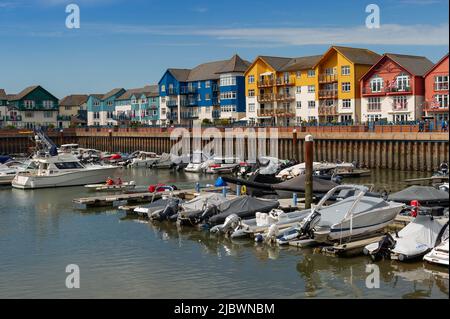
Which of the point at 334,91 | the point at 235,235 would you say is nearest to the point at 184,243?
the point at 235,235

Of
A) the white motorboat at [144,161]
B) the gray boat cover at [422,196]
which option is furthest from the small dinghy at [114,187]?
the white motorboat at [144,161]

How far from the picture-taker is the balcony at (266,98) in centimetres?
8406

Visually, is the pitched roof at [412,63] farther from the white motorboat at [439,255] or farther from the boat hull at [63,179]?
the white motorboat at [439,255]

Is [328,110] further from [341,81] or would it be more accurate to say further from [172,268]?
[172,268]

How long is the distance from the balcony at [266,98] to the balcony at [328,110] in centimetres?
864

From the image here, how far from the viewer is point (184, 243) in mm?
25125

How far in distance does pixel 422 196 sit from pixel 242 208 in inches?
316

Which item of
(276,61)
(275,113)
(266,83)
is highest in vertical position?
(276,61)

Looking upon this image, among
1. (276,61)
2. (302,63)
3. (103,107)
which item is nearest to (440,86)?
(302,63)

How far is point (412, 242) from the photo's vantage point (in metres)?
20.6

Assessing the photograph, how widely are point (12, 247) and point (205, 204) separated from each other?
28.6ft

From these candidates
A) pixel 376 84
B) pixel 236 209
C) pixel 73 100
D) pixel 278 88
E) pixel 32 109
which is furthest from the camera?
pixel 73 100

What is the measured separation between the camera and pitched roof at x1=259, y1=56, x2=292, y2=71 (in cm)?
8400

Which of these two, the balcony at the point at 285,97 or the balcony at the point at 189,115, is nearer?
the balcony at the point at 285,97
